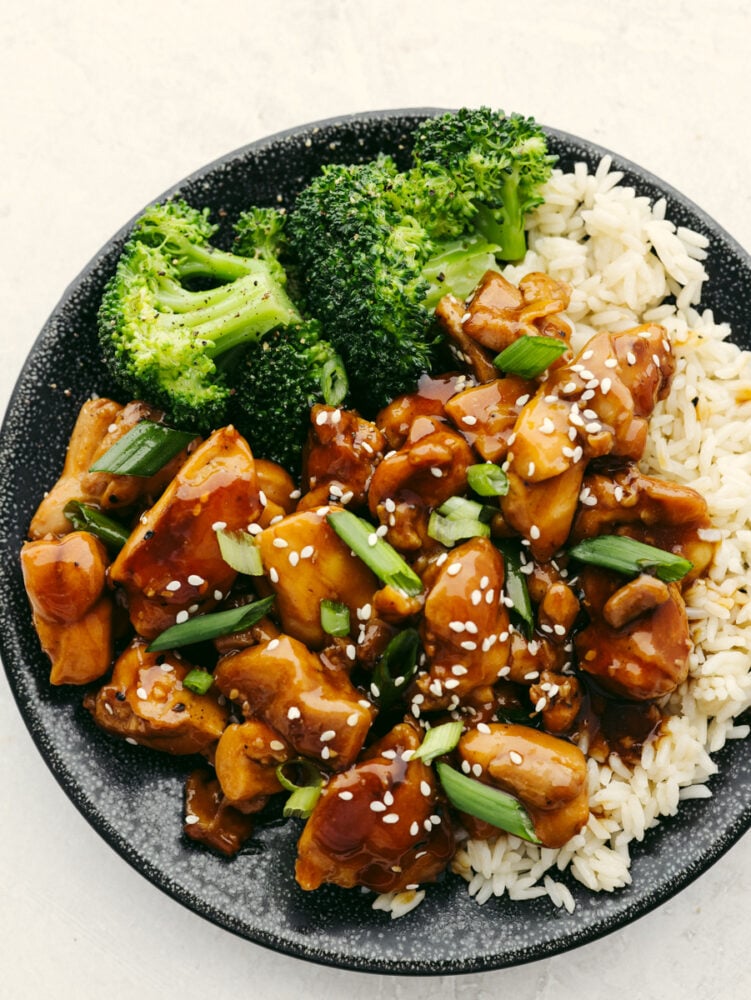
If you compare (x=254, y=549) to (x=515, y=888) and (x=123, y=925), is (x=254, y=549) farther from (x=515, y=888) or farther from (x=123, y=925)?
(x=123, y=925)

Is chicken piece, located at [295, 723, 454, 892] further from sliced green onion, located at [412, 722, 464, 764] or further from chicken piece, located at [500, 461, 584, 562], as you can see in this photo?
chicken piece, located at [500, 461, 584, 562]

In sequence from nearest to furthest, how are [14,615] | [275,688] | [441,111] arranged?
[275,688], [14,615], [441,111]

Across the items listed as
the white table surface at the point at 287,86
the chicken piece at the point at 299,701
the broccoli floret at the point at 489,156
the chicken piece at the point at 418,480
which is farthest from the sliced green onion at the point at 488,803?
the white table surface at the point at 287,86

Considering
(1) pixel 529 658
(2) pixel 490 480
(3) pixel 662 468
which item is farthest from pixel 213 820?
(3) pixel 662 468

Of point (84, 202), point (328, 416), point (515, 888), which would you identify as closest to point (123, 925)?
point (515, 888)

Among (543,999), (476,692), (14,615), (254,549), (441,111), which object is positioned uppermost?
(441,111)

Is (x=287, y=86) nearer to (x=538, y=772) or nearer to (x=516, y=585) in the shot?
(x=516, y=585)

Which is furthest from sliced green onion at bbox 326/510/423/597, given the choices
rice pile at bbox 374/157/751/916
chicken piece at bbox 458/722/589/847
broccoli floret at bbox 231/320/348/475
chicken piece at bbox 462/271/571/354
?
rice pile at bbox 374/157/751/916

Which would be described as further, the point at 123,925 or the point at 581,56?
the point at 581,56
